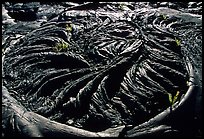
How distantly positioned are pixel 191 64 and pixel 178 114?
0.72m

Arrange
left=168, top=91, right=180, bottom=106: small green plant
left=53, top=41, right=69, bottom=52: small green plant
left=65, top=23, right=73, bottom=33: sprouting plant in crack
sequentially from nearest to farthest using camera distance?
left=168, top=91, right=180, bottom=106: small green plant < left=53, top=41, right=69, bottom=52: small green plant < left=65, top=23, right=73, bottom=33: sprouting plant in crack

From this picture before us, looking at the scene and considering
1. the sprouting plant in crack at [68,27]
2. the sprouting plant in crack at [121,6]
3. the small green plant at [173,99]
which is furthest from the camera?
the sprouting plant in crack at [121,6]

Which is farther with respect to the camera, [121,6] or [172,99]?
[121,6]

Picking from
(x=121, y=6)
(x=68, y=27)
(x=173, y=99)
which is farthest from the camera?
(x=121, y=6)

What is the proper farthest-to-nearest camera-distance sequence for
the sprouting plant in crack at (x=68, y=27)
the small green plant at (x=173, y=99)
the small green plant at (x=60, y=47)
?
the sprouting plant in crack at (x=68, y=27), the small green plant at (x=60, y=47), the small green plant at (x=173, y=99)

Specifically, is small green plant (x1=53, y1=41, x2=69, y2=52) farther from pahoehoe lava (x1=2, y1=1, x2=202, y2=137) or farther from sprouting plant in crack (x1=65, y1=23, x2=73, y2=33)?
sprouting plant in crack (x1=65, y1=23, x2=73, y2=33)

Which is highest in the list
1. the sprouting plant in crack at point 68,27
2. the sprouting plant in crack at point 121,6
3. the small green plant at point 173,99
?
the sprouting plant in crack at point 121,6

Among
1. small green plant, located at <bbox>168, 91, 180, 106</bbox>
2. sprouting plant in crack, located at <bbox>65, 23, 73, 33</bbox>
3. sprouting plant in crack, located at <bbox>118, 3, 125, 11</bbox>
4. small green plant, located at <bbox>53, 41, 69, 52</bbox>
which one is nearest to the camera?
small green plant, located at <bbox>168, 91, 180, 106</bbox>

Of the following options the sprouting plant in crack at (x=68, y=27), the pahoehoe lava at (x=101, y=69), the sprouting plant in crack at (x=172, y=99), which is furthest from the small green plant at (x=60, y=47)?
the sprouting plant in crack at (x=172, y=99)

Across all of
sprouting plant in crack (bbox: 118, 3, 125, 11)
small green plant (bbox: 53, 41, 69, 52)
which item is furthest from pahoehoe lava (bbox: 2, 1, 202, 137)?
sprouting plant in crack (bbox: 118, 3, 125, 11)

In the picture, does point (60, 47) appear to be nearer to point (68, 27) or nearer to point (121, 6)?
point (68, 27)

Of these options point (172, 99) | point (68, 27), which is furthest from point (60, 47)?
point (172, 99)

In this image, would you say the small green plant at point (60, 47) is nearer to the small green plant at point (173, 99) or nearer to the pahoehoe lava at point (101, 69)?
the pahoehoe lava at point (101, 69)

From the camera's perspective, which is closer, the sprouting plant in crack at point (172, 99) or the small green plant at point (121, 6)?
the sprouting plant in crack at point (172, 99)
